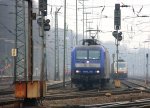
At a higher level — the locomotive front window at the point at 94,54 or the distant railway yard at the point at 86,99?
the locomotive front window at the point at 94,54

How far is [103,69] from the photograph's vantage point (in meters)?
30.0

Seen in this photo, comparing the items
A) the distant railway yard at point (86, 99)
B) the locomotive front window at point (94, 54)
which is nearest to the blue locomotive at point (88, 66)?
the locomotive front window at point (94, 54)

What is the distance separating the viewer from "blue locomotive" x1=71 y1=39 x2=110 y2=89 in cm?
2964

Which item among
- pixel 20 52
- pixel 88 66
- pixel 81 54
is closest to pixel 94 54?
pixel 81 54

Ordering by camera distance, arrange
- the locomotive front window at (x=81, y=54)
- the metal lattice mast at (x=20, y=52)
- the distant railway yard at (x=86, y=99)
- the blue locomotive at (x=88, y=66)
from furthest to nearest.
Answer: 1. the metal lattice mast at (x=20, y=52)
2. the locomotive front window at (x=81, y=54)
3. the blue locomotive at (x=88, y=66)
4. the distant railway yard at (x=86, y=99)

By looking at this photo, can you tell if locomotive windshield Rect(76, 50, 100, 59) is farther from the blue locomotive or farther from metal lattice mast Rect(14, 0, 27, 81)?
metal lattice mast Rect(14, 0, 27, 81)

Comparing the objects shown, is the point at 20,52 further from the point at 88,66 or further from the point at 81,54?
the point at 88,66

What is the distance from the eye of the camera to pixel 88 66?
97.8 ft

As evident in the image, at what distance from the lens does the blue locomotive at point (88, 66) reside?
29.6 m

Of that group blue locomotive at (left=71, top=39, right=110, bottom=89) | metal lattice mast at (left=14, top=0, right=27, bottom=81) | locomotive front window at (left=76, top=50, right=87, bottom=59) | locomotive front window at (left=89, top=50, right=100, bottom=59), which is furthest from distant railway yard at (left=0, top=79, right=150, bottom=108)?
metal lattice mast at (left=14, top=0, right=27, bottom=81)

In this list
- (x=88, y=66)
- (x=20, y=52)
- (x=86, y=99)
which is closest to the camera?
(x=86, y=99)

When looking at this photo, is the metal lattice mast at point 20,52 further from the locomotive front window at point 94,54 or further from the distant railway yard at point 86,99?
the distant railway yard at point 86,99

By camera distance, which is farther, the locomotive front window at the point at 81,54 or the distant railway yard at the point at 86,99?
the locomotive front window at the point at 81,54

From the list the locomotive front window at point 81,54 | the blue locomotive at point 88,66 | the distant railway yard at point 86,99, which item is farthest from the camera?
the locomotive front window at point 81,54
